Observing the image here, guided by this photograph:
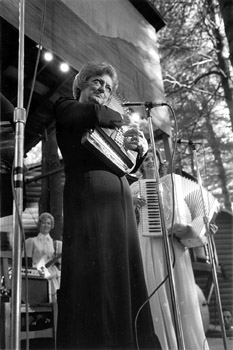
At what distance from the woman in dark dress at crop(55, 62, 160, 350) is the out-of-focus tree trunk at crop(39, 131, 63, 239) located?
5432 mm

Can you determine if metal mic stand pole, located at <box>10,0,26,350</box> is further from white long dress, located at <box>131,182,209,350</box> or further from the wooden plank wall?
the wooden plank wall

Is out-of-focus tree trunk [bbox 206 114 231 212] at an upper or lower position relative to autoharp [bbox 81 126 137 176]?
upper

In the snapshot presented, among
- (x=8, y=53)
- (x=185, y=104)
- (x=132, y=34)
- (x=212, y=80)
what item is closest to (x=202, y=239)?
(x=8, y=53)

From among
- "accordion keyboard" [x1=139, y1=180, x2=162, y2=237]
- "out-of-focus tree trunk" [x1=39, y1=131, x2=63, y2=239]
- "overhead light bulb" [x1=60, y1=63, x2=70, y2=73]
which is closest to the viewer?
"accordion keyboard" [x1=139, y1=180, x2=162, y2=237]

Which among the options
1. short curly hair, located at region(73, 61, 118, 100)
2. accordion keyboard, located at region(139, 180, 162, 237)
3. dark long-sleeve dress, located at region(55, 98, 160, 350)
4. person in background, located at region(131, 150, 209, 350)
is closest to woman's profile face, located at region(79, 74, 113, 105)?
short curly hair, located at region(73, 61, 118, 100)

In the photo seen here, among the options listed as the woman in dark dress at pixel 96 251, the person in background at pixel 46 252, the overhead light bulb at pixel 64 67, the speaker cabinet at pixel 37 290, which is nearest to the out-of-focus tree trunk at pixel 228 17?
the woman in dark dress at pixel 96 251

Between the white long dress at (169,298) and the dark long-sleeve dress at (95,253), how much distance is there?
1265 mm

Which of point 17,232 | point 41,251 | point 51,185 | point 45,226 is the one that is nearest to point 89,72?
point 17,232

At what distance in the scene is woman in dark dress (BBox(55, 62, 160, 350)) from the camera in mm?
1818

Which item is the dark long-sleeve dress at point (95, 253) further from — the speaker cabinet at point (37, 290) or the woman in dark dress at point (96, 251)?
the speaker cabinet at point (37, 290)

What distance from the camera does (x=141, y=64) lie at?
21.9 feet

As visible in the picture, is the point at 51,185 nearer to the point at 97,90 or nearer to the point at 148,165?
the point at 148,165

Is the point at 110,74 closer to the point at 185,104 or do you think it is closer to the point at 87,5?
the point at 87,5

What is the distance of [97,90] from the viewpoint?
233 centimetres
